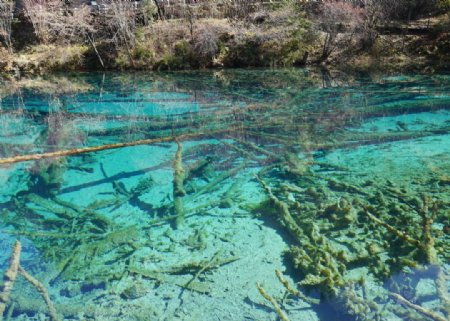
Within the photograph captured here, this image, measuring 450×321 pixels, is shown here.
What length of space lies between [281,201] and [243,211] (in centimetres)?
54

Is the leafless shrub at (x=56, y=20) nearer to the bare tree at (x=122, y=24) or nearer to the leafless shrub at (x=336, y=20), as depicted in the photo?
the bare tree at (x=122, y=24)

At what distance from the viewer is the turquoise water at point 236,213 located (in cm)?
368

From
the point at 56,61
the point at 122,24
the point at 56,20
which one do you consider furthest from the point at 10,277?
the point at 56,20

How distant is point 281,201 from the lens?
542 cm

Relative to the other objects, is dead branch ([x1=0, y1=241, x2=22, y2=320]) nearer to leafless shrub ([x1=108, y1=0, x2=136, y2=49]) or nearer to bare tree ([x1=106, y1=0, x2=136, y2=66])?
bare tree ([x1=106, y1=0, x2=136, y2=66])

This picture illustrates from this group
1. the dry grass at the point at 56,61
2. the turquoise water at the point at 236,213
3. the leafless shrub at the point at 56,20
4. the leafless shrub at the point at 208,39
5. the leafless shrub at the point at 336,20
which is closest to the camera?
the turquoise water at the point at 236,213

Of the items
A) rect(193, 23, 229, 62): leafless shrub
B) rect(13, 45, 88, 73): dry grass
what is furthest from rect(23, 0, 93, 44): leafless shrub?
rect(193, 23, 229, 62): leafless shrub

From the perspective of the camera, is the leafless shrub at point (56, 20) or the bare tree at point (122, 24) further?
the leafless shrub at point (56, 20)

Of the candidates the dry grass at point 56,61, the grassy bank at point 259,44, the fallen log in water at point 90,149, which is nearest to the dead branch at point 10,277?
the fallen log in water at point 90,149

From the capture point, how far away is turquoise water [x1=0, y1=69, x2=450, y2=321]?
3682 millimetres

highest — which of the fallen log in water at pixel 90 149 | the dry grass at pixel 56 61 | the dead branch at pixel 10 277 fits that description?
the dry grass at pixel 56 61

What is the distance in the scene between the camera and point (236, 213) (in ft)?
17.6

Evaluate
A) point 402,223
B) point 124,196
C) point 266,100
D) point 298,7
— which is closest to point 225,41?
point 298,7

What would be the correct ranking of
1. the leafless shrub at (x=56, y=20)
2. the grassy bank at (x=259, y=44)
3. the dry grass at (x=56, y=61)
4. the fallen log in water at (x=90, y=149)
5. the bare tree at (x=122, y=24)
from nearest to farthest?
the fallen log in water at (x=90, y=149) → the grassy bank at (x=259, y=44) → the bare tree at (x=122, y=24) → the dry grass at (x=56, y=61) → the leafless shrub at (x=56, y=20)
